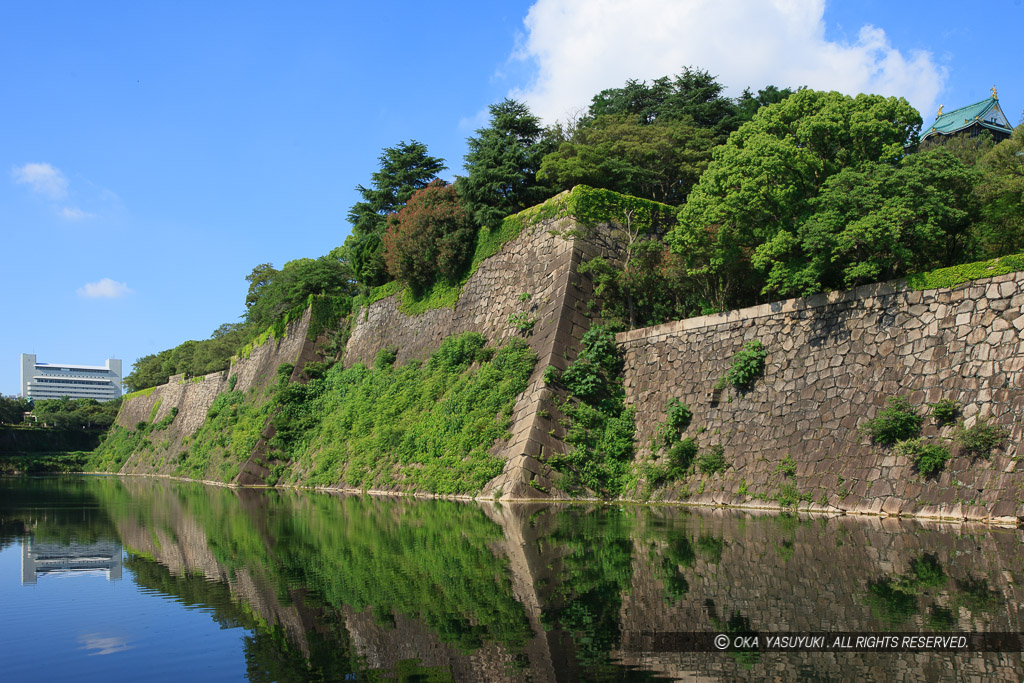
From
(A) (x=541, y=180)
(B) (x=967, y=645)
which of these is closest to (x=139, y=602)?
(B) (x=967, y=645)

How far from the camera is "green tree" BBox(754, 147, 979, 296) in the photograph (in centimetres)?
1428

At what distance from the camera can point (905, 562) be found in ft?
27.4

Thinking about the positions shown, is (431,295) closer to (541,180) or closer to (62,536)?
(541,180)

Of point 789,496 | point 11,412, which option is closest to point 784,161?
point 789,496

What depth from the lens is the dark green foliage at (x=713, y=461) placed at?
16984 mm

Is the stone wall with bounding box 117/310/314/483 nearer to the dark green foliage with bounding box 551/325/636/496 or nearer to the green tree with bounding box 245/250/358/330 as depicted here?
the green tree with bounding box 245/250/358/330

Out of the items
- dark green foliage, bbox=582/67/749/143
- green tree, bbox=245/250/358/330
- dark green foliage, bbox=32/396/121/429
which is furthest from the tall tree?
dark green foliage, bbox=32/396/121/429

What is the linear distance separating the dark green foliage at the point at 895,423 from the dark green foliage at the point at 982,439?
3.17 feet

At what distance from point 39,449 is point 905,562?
81097 mm

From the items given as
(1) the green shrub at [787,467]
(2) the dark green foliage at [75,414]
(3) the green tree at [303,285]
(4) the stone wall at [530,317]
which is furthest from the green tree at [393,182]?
(2) the dark green foliage at [75,414]

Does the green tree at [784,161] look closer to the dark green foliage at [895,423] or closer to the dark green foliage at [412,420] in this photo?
the dark green foliage at [895,423]

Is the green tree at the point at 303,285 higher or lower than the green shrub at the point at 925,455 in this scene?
higher

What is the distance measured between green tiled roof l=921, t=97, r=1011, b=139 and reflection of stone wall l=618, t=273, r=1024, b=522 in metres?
39.3

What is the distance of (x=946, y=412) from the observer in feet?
42.8
